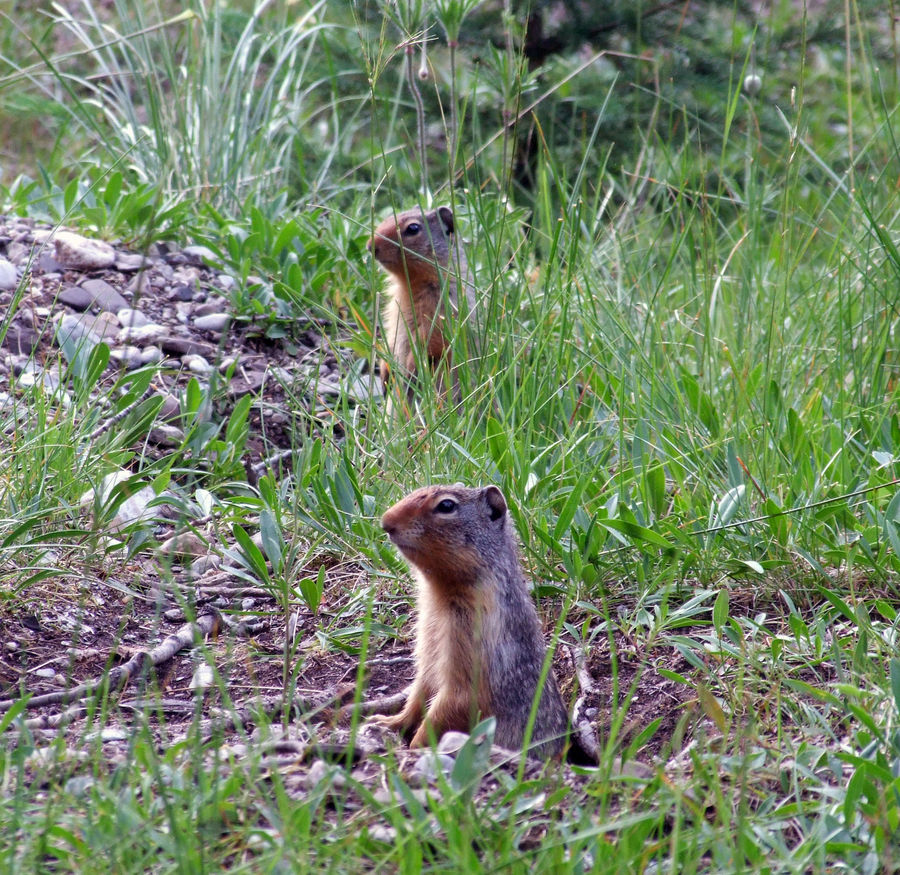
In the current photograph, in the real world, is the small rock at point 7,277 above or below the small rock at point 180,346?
above

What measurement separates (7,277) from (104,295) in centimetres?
41

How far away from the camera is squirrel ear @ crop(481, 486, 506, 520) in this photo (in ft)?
11.0

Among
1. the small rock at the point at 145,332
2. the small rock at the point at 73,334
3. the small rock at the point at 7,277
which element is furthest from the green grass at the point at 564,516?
the small rock at the point at 7,277

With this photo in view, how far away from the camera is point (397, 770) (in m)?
2.52

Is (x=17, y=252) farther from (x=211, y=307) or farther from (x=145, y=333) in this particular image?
(x=211, y=307)

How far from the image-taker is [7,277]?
4.96 meters

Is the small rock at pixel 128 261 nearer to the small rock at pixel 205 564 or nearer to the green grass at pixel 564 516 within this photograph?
the green grass at pixel 564 516

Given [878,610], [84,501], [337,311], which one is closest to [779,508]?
[878,610]

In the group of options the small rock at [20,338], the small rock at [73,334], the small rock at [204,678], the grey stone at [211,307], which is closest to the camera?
the small rock at [204,678]

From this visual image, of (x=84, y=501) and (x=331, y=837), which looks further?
(x=84, y=501)

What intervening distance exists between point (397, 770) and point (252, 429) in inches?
101

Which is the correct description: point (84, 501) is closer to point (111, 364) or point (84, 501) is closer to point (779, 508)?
point (111, 364)

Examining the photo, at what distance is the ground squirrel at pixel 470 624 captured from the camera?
318 cm

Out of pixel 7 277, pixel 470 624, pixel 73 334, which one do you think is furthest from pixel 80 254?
pixel 470 624
